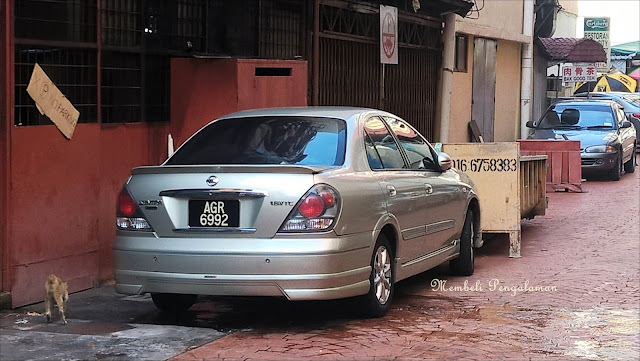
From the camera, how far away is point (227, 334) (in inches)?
281

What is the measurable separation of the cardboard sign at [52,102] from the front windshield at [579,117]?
48.7 ft

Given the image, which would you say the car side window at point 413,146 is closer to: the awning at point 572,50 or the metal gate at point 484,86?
the metal gate at point 484,86

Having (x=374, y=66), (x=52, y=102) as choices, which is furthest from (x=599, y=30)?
(x=52, y=102)

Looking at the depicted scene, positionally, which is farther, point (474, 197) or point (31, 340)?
point (474, 197)

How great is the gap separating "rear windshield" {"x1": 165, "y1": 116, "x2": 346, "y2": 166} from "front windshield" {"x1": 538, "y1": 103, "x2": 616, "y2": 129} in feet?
47.9

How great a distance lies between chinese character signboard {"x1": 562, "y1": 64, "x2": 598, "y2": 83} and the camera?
3017 cm

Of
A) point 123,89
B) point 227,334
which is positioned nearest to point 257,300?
point 227,334

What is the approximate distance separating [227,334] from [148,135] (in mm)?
3214

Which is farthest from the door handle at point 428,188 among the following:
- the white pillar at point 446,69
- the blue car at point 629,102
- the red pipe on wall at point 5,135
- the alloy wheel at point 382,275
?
the blue car at point 629,102

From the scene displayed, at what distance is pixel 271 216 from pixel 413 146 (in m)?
2.53

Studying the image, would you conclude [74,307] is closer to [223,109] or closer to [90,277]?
[90,277]

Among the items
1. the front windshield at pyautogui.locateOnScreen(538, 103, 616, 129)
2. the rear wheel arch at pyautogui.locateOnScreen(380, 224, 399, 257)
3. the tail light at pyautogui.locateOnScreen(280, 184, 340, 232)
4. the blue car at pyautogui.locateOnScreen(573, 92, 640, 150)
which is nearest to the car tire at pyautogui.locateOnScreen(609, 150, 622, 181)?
the front windshield at pyautogui.locateOnScreen(538, 103, 616, 129)

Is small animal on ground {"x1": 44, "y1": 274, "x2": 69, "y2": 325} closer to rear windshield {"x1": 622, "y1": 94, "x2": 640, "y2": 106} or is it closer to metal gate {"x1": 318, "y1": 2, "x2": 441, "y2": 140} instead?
metal gate {"x1": 318, "y1": 2, "x2": 441, "y2": 140}

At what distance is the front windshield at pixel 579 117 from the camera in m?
21.6
